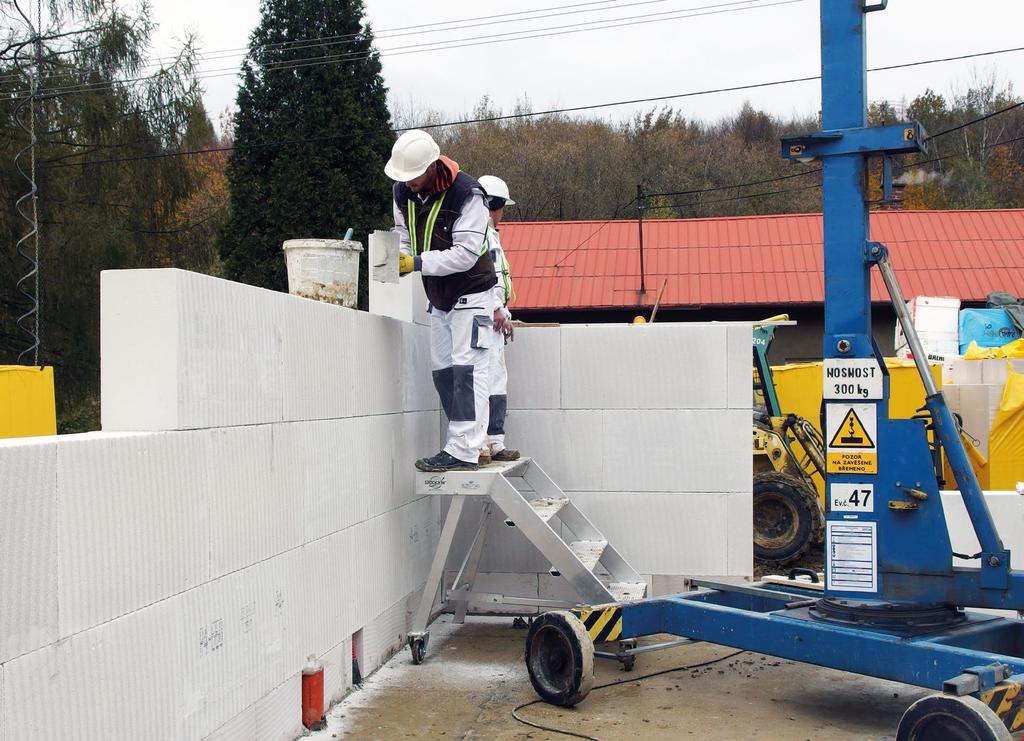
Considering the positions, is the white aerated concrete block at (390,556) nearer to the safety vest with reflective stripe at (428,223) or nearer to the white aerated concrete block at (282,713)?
the white aerated concrete block at (282,713)

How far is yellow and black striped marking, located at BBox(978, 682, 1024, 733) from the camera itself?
13.2 ft

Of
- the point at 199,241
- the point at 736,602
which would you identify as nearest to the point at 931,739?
the point at 736,602

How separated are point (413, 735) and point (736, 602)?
2.06m

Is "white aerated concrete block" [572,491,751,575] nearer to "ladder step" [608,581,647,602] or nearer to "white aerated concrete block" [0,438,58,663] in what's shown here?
"ladder step" [608,581,647,602]

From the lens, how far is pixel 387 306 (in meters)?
6.71

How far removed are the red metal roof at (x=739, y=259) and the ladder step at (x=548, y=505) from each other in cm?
1408

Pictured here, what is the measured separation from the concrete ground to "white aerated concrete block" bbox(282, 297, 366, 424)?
141 cm

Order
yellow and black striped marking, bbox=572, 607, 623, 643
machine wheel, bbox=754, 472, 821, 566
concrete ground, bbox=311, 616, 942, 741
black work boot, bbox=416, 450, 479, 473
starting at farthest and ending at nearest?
machine wheel, bbox=754, 472, 821, 566 → black work boot, bbox=416, 450, 479, 473 → yellow and black striped marking, bbox=572, 607, 623, 643 → concrete ground, bbox=311, 616, 942, 741

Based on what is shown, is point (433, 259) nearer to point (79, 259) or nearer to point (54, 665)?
point (54, 665)

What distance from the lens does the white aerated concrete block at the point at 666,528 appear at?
23.4 ft

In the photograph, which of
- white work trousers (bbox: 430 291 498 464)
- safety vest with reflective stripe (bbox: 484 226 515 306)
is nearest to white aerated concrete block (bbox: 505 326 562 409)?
safety vest with reflective stripe (bbox: 484 226 515 306)

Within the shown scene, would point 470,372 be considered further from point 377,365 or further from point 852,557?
point 852,557

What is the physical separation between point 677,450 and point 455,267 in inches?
84.1

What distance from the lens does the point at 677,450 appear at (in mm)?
7133
